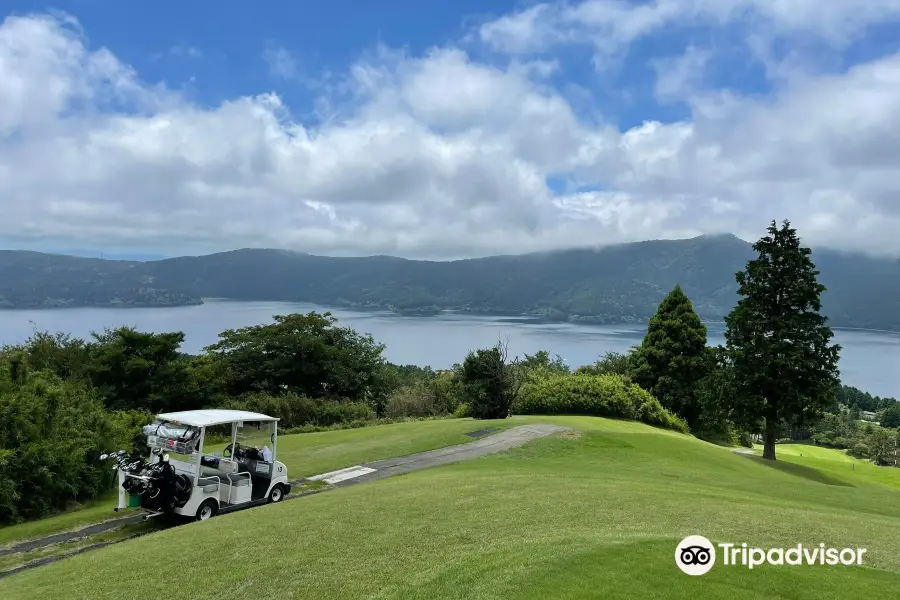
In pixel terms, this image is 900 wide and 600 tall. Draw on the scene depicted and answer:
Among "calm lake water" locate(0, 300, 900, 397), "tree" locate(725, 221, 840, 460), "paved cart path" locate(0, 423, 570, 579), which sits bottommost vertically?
"calm lake water" locate(0, 300, 900, 397)

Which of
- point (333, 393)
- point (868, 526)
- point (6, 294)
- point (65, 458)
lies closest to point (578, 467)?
point (868, 526)

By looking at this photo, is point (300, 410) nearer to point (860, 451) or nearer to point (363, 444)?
point (363, 444)

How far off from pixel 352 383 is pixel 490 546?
3120 cm

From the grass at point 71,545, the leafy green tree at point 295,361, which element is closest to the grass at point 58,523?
the grass at point 71,545

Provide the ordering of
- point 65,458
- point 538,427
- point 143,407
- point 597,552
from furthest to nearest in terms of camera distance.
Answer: point 143,407
point 538,427
point 65,458
point 597,552

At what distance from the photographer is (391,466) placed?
16.8 meters

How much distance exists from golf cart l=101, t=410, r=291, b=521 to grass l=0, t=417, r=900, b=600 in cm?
104

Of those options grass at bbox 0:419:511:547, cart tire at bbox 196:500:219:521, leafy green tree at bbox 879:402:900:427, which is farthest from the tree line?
leafy green tree at bbox 879:402:900:427

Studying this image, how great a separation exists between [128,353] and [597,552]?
83.8 ft

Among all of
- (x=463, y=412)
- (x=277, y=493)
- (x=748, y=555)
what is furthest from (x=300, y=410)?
(x=748, y=555)

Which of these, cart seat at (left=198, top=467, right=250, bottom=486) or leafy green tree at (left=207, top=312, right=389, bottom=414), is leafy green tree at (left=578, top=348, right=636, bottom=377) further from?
cart seat at (left=198, top=467, right=250, bottom=486)

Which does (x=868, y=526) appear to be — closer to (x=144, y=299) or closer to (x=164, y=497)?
(x=164, y=497)

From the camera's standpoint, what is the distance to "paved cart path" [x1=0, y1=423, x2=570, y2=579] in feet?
33.3

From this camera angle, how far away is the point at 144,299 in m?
157
